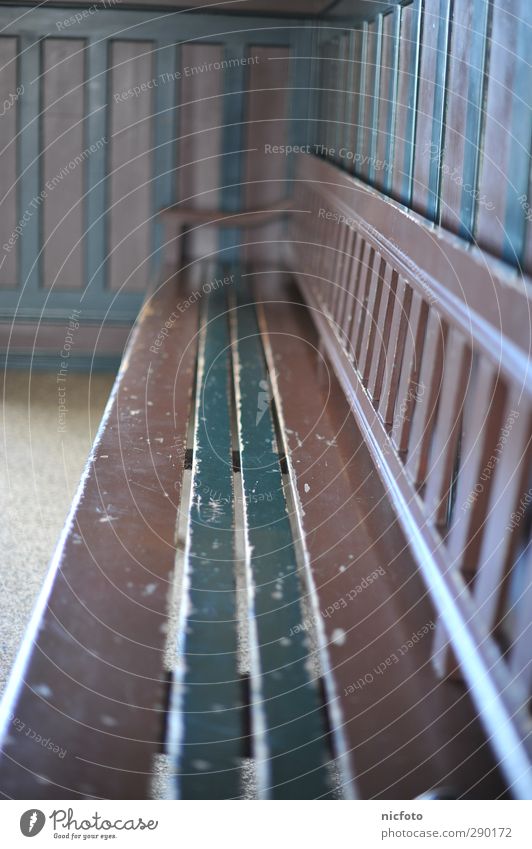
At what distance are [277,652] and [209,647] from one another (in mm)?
72

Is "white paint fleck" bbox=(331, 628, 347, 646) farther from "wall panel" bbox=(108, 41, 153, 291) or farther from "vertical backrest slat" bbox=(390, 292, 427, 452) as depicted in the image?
"wall panel" bbox=(108, 41, 153, 291)

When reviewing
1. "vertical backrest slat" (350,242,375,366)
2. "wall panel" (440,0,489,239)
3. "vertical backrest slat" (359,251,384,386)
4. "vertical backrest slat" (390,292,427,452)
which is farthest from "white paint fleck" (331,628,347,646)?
"vertical backrest slat" (350,242,375,366)

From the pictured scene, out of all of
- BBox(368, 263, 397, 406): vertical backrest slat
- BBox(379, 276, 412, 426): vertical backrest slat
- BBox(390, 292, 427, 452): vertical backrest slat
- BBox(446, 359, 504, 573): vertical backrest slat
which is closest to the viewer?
BBox(446, 359, 504, 573): vertical backrest slat

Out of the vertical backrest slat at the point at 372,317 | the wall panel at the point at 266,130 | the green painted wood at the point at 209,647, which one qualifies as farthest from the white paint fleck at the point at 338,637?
the wall panel at the point at 266,130

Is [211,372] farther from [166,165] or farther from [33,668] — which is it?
[166,165]

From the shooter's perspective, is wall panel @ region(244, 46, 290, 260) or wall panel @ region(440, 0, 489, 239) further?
wall panel @ region(244, 46, 290, 260)

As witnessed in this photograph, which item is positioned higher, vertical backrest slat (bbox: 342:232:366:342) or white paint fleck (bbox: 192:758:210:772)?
vertical backrest slat (bbox: 342:232:366:342)

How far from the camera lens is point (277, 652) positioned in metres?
1.08

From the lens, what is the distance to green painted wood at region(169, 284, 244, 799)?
89 cm

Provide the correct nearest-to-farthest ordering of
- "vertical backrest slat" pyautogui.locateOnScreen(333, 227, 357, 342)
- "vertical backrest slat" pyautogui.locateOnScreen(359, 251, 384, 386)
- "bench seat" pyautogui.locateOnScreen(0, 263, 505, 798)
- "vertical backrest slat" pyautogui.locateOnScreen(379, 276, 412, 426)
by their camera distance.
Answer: "bench seat" pyautogui.locateOnScreen(0, 263, 505, 798) < "vertical backrest slat" pyautogui.locateOnScreen(379, 276, 412, 426) < "vertical backrest slat" pyautogui.locateOnScreen(359, 251, 384, 386) < "vertical backrest slat" pyautogui.locateOnScreen(333, 227, 357, 342)

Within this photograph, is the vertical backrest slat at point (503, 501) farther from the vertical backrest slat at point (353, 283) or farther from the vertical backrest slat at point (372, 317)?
the vertical backrest slat at point (353, 283)

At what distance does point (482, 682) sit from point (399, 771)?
13 centimetres

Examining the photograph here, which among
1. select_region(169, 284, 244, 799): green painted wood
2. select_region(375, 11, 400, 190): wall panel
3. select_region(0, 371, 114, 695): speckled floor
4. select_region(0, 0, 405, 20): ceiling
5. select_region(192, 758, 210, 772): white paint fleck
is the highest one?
select_region(0, 0, 405, 20): ceiling
